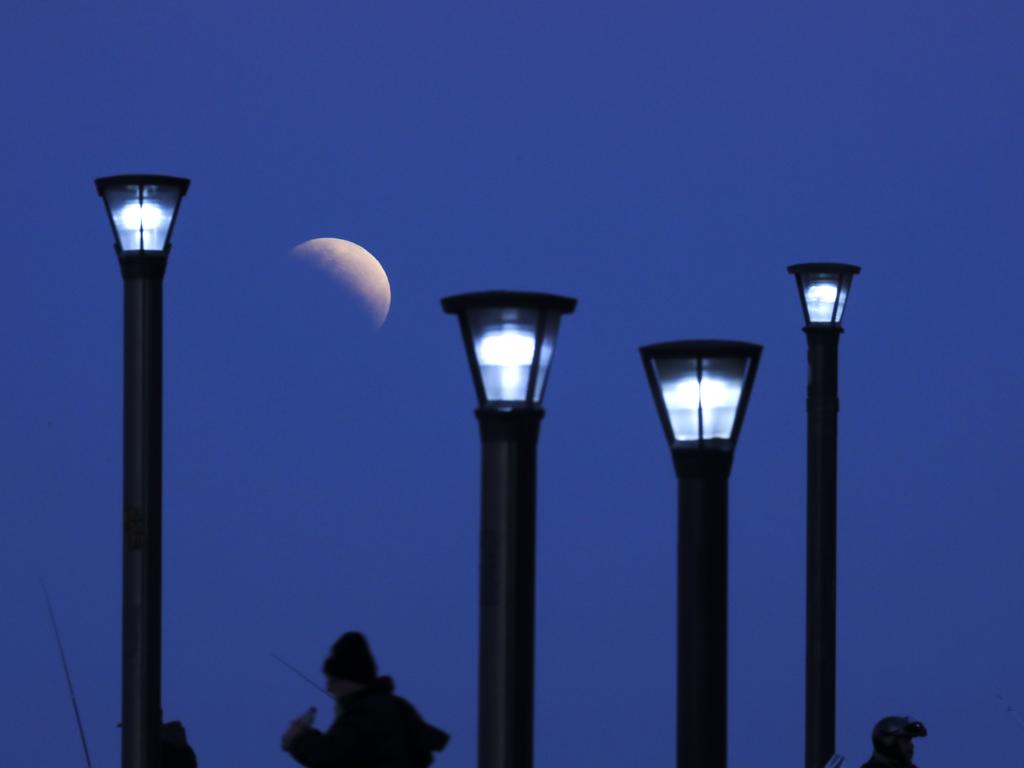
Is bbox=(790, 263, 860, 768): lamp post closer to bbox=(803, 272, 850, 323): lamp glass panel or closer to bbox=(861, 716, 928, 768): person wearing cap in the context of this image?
bbox=(803, 272, 850, 323): lamp glass panel

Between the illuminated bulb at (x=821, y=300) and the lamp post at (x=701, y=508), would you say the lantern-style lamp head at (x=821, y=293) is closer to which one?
the illuminated bulb at (x=821, y=300)

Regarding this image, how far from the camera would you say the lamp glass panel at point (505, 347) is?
23.1 ft

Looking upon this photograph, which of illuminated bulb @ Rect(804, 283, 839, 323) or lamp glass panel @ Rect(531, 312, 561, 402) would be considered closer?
lamp glass panel @ Rect(531, 312, 561, 402)

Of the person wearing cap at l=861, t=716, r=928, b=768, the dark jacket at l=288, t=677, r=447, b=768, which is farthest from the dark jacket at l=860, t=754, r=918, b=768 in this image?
the dark jacket at l=288, t=677, r=447, b=768

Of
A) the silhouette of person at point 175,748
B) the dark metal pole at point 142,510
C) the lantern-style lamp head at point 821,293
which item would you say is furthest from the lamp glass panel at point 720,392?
the lantern-style lamp head at point 821,293

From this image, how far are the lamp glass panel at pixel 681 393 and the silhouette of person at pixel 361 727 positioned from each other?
152 cm

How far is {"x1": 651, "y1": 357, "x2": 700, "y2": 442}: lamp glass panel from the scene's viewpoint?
735 centimetres

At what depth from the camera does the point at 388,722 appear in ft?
23.4

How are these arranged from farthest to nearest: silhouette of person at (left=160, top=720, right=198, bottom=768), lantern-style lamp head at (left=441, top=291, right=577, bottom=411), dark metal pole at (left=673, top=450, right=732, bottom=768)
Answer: silhouette of person at (left=160, top=720, right=198, bottom=768) < dark metal pole at (left=673, top=450, right=732, bottom=768) < lantern-style lamp head at (left=441, top=291, right=577, bottom=411)

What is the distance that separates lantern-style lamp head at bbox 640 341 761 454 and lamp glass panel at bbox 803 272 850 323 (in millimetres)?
5466

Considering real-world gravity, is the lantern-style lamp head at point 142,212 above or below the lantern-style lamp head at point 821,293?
above

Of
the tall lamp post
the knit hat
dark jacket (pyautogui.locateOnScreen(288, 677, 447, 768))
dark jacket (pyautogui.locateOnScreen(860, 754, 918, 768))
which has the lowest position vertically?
dark jacket (pyautogui.locateOnScreen(860, 754, 918, 768))

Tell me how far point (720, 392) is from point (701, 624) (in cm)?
96

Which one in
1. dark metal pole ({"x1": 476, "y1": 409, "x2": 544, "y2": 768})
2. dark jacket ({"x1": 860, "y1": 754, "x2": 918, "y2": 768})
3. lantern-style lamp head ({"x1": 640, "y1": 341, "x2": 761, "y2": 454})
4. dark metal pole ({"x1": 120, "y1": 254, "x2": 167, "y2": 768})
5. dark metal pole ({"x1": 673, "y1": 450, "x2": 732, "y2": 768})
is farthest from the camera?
dark jacket ({"x1": 860, "y1": 754, "x2": 918, "y2": 768})
